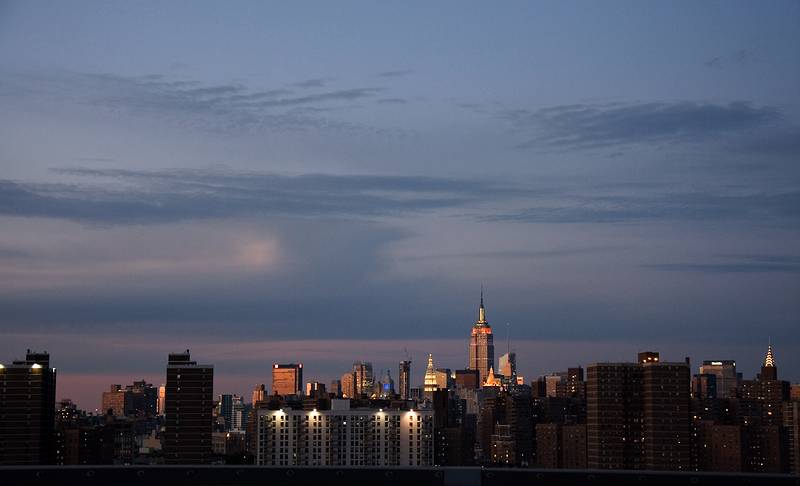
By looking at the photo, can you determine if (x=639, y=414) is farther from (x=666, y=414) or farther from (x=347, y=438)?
(x=347, y=438)

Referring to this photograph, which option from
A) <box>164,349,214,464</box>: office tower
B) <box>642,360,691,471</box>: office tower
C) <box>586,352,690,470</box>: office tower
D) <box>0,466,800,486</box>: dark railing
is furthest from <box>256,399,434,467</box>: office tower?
<box>0,466,800,486</box>: dark railing

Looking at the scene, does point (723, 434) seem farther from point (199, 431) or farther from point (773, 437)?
point (199, 431)

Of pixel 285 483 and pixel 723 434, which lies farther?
Answer: pixel 723 434

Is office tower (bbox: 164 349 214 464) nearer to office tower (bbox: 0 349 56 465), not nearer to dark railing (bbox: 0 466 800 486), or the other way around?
office tower (bbox: 0 349 56 465)

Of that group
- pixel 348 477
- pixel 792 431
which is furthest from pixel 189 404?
pixel 348 477

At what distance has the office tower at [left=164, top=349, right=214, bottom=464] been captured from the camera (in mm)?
94000

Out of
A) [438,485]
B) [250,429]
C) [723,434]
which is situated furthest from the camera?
[250,429]

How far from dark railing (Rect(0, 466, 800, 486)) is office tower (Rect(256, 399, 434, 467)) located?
185ft

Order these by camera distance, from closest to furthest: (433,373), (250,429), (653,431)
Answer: (653,431) < (250,429) < (433,373)

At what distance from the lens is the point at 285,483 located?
29.9m

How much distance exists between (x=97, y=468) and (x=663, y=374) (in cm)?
6324

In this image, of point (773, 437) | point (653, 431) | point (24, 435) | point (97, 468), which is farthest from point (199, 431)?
point (97, 468)

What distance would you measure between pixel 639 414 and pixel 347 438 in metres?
21.2

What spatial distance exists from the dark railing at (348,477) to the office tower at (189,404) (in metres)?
64.2
